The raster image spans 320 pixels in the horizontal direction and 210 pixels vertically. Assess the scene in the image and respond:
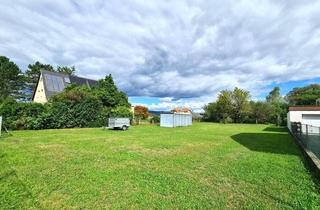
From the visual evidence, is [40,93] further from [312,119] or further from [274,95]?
[274,95]

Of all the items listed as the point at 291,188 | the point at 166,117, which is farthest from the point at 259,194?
the point at 166,117

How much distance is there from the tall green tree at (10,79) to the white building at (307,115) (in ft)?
138

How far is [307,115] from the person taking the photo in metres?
20.4

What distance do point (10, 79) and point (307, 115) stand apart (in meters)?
45.4

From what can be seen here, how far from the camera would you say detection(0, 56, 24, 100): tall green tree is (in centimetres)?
3747

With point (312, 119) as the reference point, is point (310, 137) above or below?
below

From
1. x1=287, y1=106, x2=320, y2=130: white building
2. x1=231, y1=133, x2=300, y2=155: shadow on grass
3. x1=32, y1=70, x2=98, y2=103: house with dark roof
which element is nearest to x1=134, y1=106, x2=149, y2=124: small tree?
x1=32, y1=70, x2=98, y2=103: house with dark roof

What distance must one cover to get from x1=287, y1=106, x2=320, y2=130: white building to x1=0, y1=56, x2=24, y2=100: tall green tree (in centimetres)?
4217

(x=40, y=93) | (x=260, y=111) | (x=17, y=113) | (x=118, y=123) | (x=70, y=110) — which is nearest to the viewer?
(x=17, y=113)

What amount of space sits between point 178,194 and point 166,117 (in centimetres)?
2290

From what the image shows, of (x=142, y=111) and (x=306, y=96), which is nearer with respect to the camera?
(x=142, y=111)

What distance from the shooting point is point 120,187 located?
4.62m

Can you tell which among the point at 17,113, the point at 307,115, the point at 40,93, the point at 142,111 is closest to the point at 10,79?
the point at 40,93

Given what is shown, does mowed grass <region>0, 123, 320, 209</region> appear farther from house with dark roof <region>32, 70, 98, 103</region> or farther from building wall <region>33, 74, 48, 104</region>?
building wall <region>33, 74, 48, 104</region>
